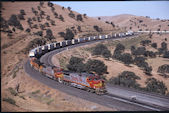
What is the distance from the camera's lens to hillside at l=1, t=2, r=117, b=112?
25131mm

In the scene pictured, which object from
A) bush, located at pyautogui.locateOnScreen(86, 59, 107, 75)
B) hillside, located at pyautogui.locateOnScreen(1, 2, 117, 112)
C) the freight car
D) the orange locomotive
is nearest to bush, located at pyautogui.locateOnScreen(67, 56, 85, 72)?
bush, located at pyautogui.locateOnScreen(86, 59, 107, 75)

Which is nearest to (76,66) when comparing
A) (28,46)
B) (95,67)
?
(95,67)

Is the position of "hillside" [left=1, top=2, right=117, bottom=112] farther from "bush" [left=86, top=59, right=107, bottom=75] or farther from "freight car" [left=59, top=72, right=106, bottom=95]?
"bush" [left=86, top=59, right=107, bottom=75]

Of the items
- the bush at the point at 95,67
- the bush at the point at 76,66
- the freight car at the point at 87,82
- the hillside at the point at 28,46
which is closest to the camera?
the hillside at the point at 28,46

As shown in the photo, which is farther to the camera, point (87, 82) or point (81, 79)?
point (81, 79)

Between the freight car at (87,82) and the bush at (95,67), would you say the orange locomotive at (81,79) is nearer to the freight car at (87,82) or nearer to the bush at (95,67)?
the freight car at (87,82)

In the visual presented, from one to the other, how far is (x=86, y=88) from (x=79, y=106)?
610 centimetres

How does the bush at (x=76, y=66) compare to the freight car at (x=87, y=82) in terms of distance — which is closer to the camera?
the freight car at (x=87, y=82)

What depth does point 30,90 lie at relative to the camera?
35531 millimetres

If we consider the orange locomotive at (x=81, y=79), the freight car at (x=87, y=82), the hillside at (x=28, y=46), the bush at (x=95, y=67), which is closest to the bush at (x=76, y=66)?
the bush at (x=95, y=67)

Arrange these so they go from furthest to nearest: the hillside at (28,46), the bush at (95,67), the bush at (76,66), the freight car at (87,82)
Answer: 1. the bush at (95,67)
2. the bush at (76,66)
3. the freight car at (87,82)
4. the hillside at (28,46)

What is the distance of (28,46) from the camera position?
84500mm

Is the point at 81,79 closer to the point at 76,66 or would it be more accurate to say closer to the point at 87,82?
the point at 87,82

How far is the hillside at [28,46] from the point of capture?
25131mm
